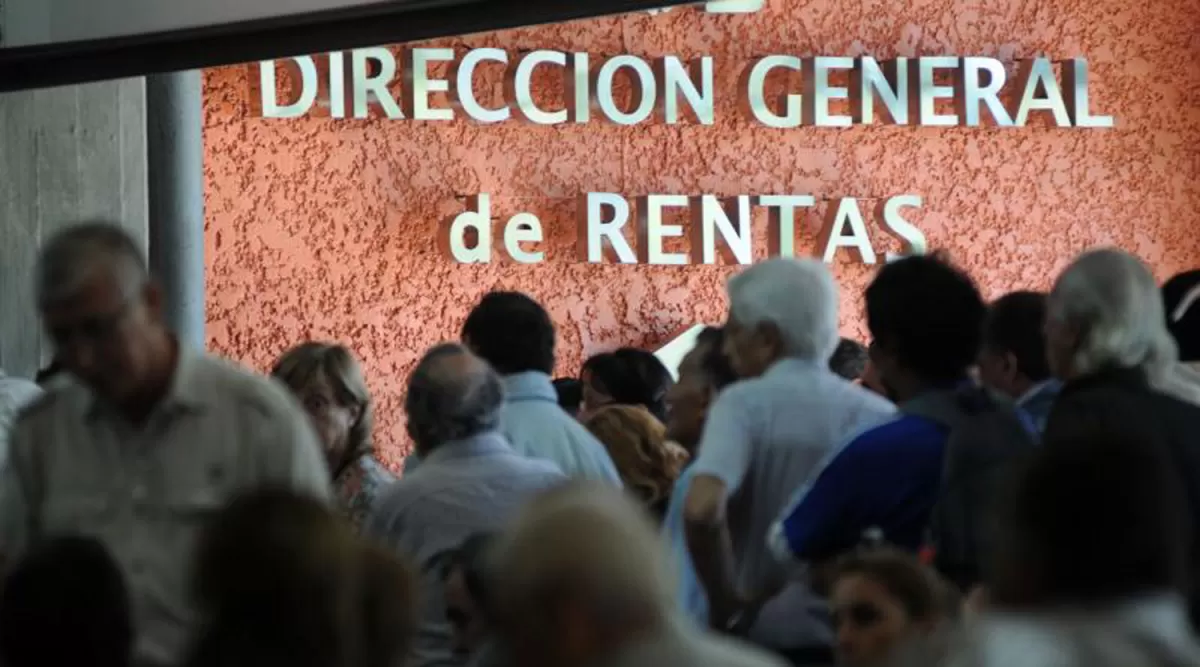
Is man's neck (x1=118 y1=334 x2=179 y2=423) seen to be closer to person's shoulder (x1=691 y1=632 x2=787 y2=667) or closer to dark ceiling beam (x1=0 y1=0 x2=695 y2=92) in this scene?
person's shoulder (x1=691 y1=632 x2=787 y2=667)

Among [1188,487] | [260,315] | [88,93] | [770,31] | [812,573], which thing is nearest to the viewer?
[1188,487]

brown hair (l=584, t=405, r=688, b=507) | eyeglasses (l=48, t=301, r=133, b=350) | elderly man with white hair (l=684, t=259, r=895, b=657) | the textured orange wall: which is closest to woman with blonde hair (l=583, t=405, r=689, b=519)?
brown hair (l=584, t=405, r=688, b=507)

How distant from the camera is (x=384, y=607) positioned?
2441 millimetres

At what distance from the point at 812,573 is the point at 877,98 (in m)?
→ 6.67

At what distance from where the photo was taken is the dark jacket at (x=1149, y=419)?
3.56 m

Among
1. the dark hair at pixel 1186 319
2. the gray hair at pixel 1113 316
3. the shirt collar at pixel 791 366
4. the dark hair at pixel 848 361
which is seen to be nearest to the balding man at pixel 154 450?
the shirt collar at pixel 791 366

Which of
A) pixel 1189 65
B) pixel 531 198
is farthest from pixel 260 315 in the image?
pixel 1189 65

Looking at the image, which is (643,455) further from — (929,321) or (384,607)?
(384,607)

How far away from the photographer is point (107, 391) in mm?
3221

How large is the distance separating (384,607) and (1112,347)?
173 centimetres

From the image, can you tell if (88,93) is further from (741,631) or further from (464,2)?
Result: (741,631)

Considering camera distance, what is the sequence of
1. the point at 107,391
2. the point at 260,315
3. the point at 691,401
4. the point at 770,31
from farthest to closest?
1. the point at 770,31
2. the point at 260,315
3. the point at 691,401
4. the point at 107,391

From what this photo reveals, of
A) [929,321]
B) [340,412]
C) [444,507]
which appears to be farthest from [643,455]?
[929,321]

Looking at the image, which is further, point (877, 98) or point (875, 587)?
point (877, 98)
